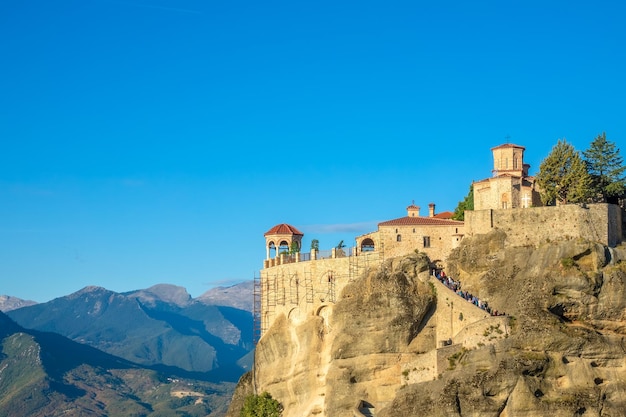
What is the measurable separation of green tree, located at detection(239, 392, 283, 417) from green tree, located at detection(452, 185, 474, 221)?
2394 centimetres

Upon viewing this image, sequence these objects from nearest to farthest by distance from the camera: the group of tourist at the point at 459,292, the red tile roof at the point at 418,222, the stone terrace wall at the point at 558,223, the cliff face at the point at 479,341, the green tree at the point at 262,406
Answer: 1. the cliff face at the point at 479,341
2. the group of tourist at the point at 459,292
3. the stone terrace wall at the point at 558,223
4. the red tile roof at the point at 418,222
5. the green tree at the point at 262,406

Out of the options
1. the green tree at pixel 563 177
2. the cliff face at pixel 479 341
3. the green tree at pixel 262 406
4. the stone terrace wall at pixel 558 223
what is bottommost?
the green tree at pixel 262 406

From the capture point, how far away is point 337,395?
84.9 meters

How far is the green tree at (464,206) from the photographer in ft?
317

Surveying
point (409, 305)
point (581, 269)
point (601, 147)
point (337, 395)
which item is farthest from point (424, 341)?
point (601, 147)

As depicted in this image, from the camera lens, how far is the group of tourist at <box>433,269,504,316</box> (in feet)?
261

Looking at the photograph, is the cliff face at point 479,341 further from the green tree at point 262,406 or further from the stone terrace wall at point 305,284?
the green tree at point 262,406

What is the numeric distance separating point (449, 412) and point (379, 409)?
11405 mm

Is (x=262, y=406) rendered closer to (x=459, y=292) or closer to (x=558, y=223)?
(x=459, y=292)

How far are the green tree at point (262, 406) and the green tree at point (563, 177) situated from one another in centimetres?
3088

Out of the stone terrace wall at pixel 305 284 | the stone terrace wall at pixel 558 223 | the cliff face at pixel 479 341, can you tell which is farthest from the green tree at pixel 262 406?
the stone terrace wall at pixel 558 223

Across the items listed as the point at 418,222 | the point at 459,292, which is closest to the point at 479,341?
the point at 459,292

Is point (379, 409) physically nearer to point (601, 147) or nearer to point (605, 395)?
point (605, 395)

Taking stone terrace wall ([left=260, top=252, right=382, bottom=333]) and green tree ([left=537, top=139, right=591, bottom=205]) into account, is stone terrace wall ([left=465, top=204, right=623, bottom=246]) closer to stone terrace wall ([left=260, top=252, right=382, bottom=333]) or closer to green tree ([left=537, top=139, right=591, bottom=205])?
green tree ([left=537, top=139, right=591, bottom=205])
